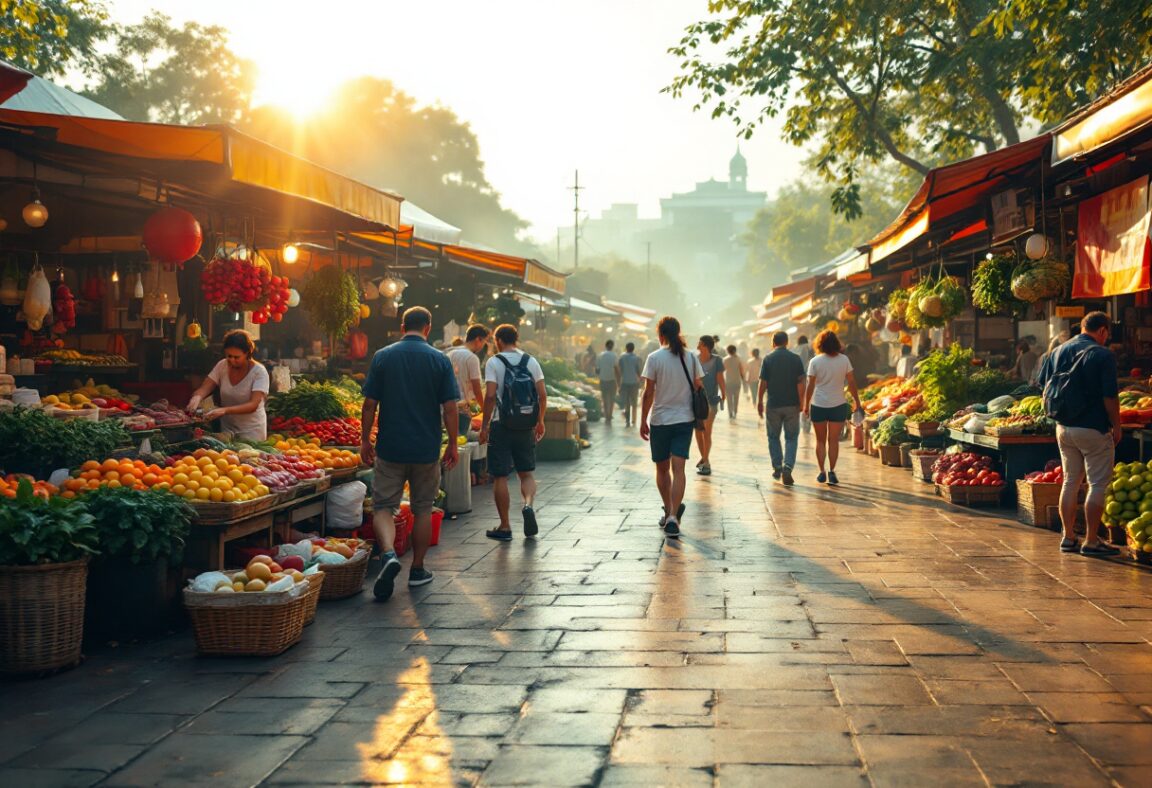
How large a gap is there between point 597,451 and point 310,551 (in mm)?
11583

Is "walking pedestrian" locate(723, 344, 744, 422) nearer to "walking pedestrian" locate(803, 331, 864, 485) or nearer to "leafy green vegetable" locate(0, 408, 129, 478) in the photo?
"walking pedestrian" locate(803, 331, 864, 485)

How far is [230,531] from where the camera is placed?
21.5ft

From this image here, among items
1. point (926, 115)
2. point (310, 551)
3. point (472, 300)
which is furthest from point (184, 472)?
point (926, 115)

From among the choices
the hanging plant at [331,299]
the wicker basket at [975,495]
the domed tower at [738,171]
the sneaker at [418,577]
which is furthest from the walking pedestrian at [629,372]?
the domed tower at [738,171]

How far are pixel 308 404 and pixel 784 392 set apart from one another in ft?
18.2

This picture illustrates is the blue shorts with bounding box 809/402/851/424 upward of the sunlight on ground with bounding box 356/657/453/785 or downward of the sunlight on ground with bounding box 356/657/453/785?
upward

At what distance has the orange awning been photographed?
9.24m

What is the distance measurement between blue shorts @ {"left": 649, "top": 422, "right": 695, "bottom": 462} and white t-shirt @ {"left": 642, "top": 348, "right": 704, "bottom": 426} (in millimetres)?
44

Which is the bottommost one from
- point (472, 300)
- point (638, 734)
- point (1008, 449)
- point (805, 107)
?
point (638, 734)

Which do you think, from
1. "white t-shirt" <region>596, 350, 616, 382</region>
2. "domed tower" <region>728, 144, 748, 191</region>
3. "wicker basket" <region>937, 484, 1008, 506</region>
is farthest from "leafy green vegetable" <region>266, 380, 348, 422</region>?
"domed tower" <region>728, 144, 748, 191</region>

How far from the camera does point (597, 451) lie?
60.1ft

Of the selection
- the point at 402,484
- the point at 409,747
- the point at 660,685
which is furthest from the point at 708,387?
the point at 409,747

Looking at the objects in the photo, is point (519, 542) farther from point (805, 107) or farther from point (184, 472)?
point (805, 107)

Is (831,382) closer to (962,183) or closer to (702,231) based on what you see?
(962,183)
